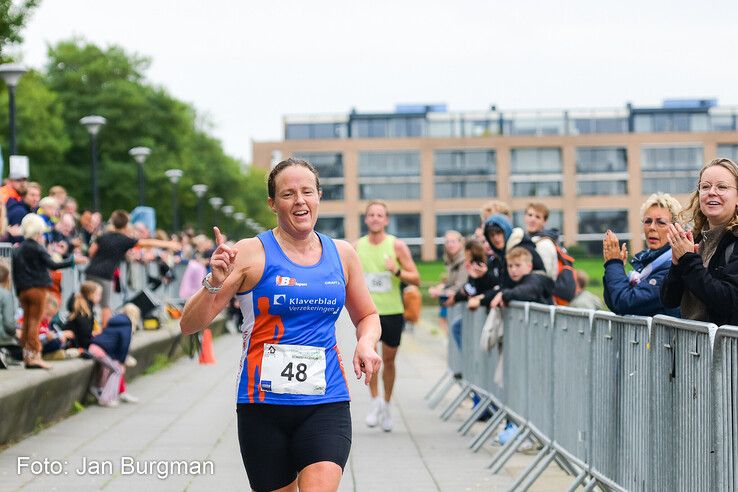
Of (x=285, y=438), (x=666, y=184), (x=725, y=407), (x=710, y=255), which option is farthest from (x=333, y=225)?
(x=725, y=407)

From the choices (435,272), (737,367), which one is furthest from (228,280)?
(435,272)

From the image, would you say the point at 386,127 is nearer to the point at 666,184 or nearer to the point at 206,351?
the point at 666,184

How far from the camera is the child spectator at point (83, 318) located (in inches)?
619

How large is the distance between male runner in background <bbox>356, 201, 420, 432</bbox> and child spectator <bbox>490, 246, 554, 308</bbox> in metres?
1.32

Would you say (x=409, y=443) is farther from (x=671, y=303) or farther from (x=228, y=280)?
(x=228, y=280)

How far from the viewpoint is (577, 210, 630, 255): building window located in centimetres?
13275

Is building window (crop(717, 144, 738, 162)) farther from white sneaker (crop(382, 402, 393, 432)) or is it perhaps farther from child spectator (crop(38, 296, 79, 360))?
white sneaker (crop(382, 402, 393, 432))

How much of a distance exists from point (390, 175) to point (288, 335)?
430 feet

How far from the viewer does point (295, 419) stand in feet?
17.6

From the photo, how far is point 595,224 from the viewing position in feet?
437

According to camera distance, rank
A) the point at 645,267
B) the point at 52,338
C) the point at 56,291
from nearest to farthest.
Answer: the point at 645,267 → the point at 52,338 → the point at 56,291

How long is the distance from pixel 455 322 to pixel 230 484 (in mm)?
6822

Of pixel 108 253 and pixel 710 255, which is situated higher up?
pixel 710 255

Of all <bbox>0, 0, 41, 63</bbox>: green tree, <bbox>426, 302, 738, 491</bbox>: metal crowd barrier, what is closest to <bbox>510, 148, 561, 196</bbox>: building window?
<bbox>0, 0, 41, 63</bbox>: green tree
